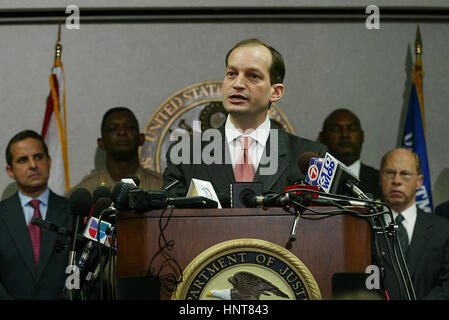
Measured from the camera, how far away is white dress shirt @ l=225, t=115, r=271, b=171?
240cm

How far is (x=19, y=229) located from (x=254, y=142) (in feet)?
7.91

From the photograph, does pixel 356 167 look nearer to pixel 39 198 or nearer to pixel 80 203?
pixel 39 198

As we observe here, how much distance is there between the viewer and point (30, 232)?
421cm

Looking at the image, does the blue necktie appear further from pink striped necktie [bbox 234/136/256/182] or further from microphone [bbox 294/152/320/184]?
microphone [bbox 294/152/320/184]

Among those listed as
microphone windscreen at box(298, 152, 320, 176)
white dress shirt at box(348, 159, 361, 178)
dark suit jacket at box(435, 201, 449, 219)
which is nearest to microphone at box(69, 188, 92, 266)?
microphone windscreen at box(298, 152, 320, 176)

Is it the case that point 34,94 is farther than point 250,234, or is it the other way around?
point 34,94

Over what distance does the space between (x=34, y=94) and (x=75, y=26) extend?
70cm

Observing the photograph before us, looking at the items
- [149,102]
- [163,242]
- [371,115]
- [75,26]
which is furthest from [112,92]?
[163,242]

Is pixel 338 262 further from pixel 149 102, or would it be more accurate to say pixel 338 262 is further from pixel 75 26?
pixel 75 26

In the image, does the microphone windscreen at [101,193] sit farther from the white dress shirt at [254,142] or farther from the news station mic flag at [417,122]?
the news station mic flag at [417,122]

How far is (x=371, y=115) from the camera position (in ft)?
18.0

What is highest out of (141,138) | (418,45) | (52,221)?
(418,45)

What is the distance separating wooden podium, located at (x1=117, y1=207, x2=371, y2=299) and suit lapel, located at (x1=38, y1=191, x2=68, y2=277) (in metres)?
2.39

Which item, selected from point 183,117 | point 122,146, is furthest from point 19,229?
point 183,117
